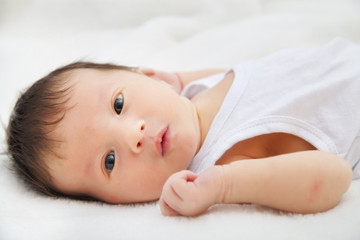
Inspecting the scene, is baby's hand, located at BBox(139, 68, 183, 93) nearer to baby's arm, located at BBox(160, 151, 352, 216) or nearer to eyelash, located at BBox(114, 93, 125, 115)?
eyelash, located at BBox(114, 93, 125, 115)

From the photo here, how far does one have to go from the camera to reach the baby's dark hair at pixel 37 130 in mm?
994

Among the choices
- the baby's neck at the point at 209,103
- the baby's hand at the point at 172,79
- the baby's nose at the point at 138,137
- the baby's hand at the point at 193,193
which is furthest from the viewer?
the baby's hand at the point at 172,79

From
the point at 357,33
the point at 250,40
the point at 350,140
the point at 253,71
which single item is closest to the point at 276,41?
the point at 250,40

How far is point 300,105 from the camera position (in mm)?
1027

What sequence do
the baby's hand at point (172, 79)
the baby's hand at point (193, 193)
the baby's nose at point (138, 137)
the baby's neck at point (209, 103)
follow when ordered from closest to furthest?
the baby's hand at point (193, 193) → the baby's nose at point (138, 137) → the baby's neck at point (209, 103) → the baby's hand at point (172, 79)

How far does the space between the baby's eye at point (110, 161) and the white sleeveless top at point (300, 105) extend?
23 cm

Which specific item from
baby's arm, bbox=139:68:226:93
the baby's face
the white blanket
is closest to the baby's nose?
the baby's face

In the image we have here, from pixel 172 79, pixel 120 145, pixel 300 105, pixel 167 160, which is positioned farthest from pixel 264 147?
pixel 172 79

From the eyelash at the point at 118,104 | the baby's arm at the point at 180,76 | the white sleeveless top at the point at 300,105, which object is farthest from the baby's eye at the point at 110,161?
the baby's arm at the point at 180,76

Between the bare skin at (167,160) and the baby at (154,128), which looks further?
the baby at (154,128)

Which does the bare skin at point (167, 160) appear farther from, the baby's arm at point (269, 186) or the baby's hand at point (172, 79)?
the baby's hand at point (172, 79)

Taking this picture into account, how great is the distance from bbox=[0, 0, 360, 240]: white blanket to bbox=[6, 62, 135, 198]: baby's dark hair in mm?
46

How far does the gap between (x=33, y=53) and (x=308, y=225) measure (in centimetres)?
Result: 149

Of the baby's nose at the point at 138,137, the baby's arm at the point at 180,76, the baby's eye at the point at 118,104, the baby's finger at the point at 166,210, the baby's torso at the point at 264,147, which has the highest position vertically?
the baby's eye at the point at 118,104
